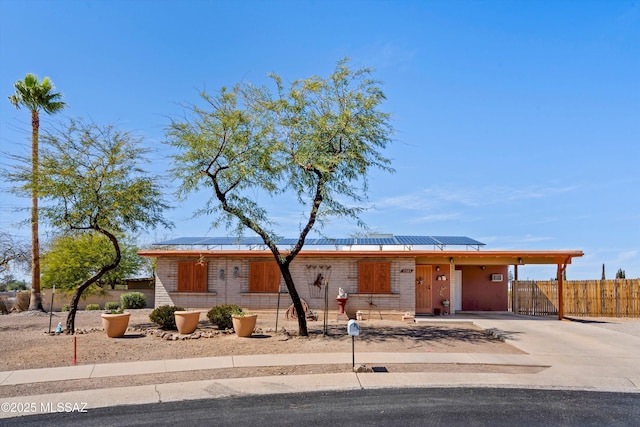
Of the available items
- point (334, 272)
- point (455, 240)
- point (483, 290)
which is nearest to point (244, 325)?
point (334, 272)

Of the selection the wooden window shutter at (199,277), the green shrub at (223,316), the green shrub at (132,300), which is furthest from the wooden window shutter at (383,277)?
the green shrub at (132,300)

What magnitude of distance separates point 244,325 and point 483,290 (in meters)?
14.6

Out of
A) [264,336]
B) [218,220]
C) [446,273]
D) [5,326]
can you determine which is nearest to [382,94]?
[218,220]

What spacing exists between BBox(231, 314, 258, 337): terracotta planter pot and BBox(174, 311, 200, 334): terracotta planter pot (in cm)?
145

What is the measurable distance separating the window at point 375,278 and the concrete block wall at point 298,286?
0.18 metres

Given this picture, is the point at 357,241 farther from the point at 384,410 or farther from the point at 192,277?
the point at 384,410

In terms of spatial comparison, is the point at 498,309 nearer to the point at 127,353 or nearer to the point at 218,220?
the point at 218,220

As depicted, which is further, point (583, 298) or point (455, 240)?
point (583, 298)

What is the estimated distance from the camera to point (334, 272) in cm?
2128

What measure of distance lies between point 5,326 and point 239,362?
12453 millimetres

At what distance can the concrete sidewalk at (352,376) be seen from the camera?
923cm

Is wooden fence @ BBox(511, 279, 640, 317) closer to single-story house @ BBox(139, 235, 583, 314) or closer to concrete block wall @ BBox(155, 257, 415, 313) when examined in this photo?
single-story house @ BBox(139, 235, 583, 314)

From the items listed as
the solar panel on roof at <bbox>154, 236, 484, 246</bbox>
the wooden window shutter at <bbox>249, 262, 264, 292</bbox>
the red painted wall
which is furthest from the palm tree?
the red painted wall

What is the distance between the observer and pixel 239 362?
11930 millimetres
